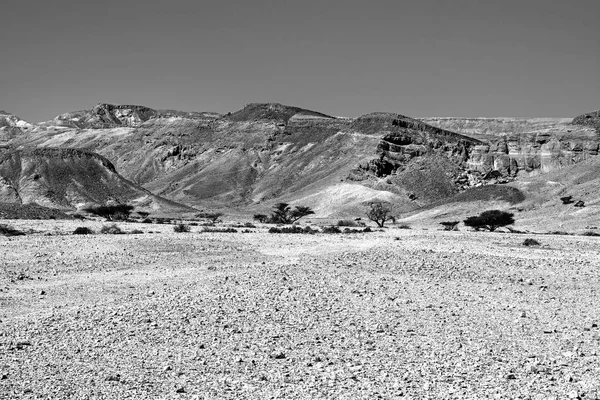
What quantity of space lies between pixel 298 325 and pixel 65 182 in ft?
247

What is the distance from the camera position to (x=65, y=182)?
83062mm

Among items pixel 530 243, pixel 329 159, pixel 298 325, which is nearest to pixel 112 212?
pixel 530 243

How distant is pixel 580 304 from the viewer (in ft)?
54.2

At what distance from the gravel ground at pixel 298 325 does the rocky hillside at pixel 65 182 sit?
189ft

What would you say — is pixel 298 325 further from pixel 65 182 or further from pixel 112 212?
pixel 65 182

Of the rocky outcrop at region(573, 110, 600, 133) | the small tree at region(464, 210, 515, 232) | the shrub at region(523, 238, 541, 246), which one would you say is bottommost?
the shrub at region(523, 238, 541, 246)

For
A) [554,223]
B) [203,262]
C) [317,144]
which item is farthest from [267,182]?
[203,262]

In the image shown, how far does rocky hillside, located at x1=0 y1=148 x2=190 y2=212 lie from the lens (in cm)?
7856

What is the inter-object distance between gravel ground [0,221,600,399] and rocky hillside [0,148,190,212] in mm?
57675

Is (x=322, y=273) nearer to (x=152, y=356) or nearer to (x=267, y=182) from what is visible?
(x=152, y=356)

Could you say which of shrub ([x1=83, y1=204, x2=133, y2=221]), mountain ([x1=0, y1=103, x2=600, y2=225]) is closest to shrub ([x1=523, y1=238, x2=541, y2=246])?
shrub ([x1=83, y1=204, x2=133, y2=221])

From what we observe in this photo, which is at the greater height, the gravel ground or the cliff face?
the cliff face

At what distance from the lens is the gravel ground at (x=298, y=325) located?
33.1 ft

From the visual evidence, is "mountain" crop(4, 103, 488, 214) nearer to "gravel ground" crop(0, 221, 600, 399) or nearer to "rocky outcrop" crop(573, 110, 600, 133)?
"rocky outcrop" crop(573, 110, 600, 133)
